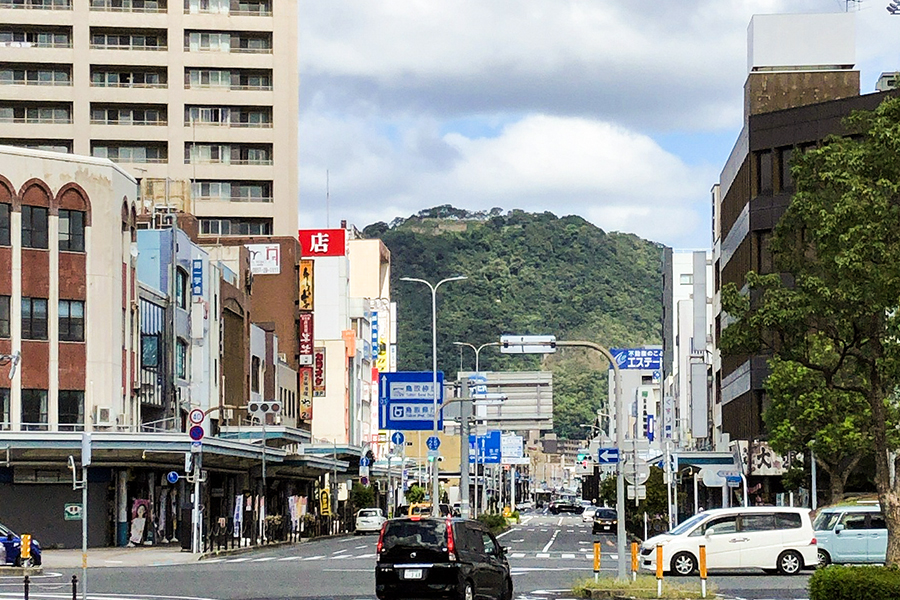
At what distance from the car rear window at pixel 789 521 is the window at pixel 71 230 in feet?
111

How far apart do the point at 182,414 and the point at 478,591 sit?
48870mm

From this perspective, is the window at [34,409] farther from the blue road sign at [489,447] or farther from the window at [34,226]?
the blue road sign at [489,447]

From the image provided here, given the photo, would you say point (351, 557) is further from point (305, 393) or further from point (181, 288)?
point (305, 393)

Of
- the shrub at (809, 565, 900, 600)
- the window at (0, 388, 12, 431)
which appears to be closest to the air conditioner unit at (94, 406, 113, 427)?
the window at (0, 388, 12, 431)

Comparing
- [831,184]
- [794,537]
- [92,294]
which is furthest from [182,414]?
[831,184]

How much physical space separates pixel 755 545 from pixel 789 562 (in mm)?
997

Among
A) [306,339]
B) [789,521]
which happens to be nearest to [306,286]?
[306,339]

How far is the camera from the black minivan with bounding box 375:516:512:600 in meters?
27.5

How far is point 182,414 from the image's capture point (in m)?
75.2

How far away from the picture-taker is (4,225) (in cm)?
6159

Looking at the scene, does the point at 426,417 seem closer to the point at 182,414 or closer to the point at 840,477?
the point at 840,477

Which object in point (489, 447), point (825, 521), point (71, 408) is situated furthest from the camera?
point (489, 447)

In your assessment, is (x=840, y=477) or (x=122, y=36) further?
(x=122, y=36)

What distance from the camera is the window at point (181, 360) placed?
73812 millimetres
